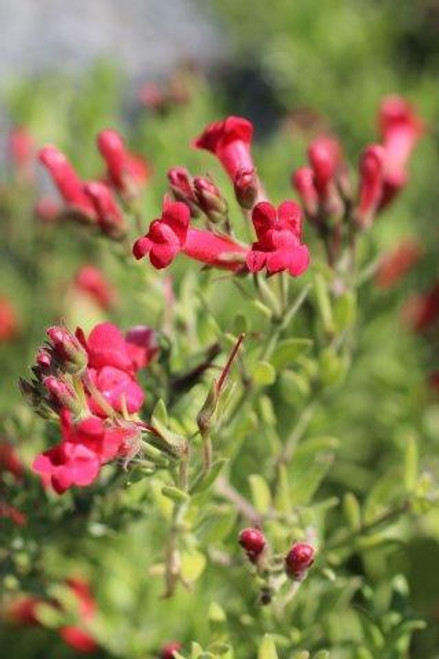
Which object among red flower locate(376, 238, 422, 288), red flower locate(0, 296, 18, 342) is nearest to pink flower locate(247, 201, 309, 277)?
red flower locate(376, 238, 422, 288)

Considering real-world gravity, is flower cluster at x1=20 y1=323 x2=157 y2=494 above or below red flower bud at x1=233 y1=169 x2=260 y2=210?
below

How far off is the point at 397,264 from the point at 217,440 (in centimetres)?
137

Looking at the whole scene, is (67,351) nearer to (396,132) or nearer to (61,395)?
(61,395)

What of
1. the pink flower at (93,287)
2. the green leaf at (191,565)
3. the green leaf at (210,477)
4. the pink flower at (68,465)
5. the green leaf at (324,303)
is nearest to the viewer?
the pink flower at (68,465)

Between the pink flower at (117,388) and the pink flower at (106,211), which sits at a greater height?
the pink flower at (106,211)

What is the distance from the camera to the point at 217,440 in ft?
5.29

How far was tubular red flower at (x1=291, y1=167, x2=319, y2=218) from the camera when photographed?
6.05ft

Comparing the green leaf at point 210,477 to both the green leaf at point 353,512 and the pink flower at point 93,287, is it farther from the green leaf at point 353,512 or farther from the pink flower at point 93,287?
the pink flower at point 93,287

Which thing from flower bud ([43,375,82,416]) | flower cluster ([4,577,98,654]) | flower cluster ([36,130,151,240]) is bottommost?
flower cluster ([4,577,98,654])

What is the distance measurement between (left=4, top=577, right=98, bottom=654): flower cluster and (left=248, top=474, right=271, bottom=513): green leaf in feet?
1.33

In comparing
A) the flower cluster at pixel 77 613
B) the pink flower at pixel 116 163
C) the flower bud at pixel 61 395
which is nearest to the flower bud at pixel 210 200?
the flower bud at pixel 61 395

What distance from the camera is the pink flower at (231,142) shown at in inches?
60.4

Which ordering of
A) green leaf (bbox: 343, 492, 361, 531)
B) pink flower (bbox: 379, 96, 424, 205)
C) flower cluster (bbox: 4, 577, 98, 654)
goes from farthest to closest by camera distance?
pink flower (bbox: 379, 96, 424, 205) < flower cluster (bbox: 4, 577, 98, 654) < green leaf (bbox: 343, 492, 361, 531)

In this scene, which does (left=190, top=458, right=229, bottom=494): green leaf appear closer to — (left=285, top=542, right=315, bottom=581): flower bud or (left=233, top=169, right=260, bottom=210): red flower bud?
(left=285, top=542, right=315, bottom=581): flower bud
